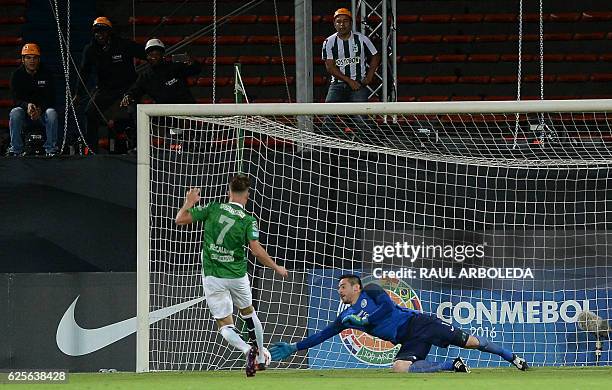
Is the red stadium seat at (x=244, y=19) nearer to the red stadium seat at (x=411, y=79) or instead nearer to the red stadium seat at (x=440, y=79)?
the red stadium seat at (x=411, y=79)

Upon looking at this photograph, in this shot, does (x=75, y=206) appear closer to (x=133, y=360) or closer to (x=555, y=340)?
(x=133, y=360)

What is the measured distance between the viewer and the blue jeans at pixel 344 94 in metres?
12.4

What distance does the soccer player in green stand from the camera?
984 cm

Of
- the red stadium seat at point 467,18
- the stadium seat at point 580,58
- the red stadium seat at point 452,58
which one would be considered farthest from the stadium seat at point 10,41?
the stadium seat at point 580,58

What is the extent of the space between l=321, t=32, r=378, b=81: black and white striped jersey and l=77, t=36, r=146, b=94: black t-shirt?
2259mm

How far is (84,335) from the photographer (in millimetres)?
12000

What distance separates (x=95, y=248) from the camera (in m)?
12.4

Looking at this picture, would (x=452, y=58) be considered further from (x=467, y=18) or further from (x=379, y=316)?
(x=379, y=316)

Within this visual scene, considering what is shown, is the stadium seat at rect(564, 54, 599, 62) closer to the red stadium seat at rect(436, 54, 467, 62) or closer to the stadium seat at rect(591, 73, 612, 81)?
the stadium seat at rect(591, 73, 612, 81)

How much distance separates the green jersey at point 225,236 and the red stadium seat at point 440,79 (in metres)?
8.28

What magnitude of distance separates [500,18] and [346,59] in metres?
6.53

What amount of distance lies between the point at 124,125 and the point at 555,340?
501cm

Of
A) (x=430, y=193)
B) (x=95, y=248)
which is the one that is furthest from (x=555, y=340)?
(x=95, y=248)

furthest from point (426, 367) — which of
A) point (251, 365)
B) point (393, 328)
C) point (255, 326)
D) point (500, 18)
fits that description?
point (500, 18)
